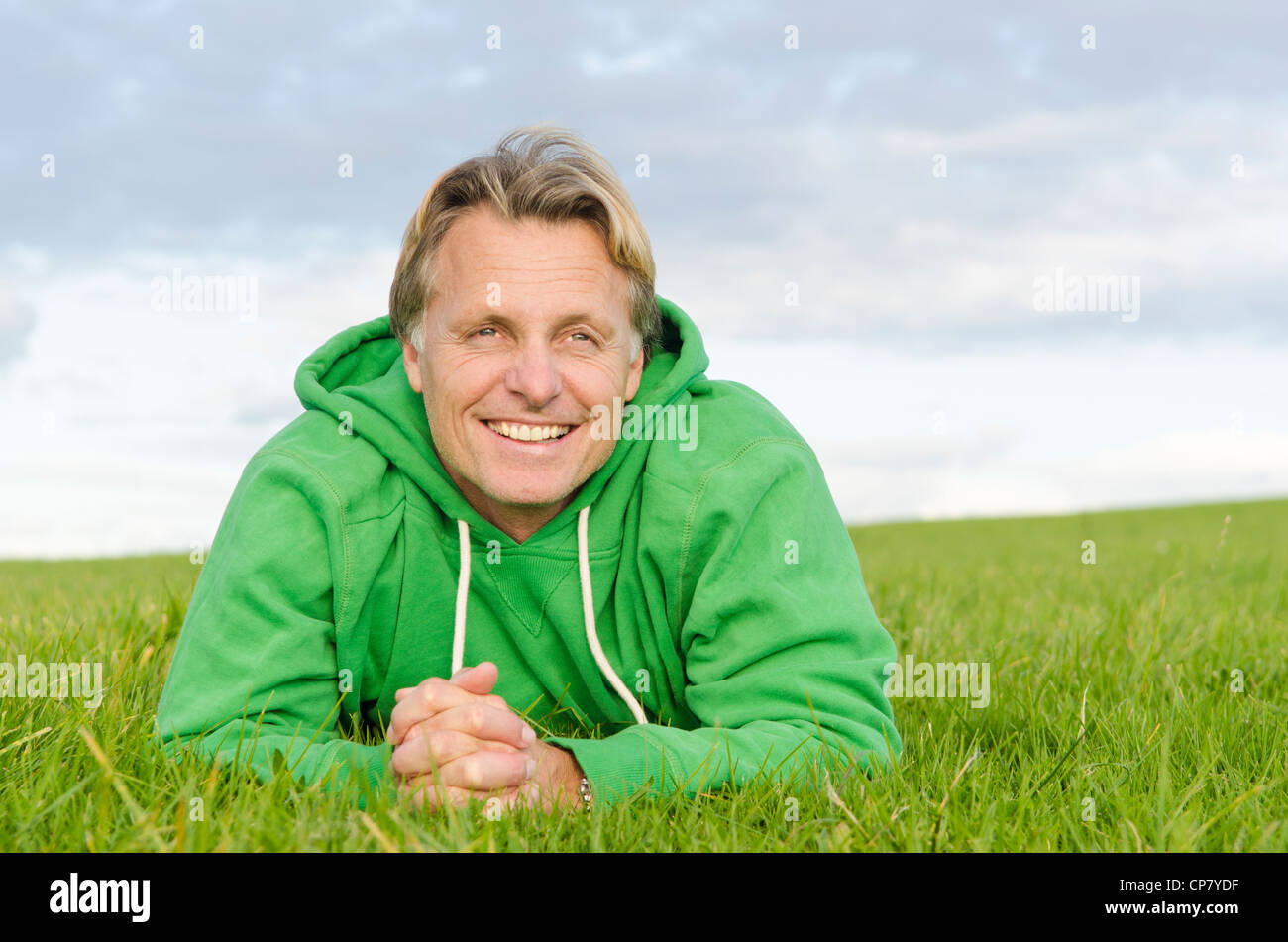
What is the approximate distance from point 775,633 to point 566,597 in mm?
799

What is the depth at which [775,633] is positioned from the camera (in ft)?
11.2

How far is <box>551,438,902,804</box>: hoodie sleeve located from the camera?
3090 millimetres

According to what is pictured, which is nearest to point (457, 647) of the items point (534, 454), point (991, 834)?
point (534, 454)

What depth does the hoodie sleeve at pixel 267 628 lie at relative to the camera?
3.30m

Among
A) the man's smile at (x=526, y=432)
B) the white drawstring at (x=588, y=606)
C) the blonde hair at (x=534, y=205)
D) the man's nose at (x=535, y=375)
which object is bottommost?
the white drawstring at (x=588, y=606)

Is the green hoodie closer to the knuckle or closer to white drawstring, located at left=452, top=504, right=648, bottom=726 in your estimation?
white drawstring, located at left=452, top=504, right=648, bottom=726

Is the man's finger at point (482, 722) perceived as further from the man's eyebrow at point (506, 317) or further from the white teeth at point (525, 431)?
the man's eyebrow at point (506, 317)

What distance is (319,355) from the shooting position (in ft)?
Answer: 13.5

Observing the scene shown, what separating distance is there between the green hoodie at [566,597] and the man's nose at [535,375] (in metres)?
0.41

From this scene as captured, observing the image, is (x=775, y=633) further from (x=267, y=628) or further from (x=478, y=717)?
(x=267, y=628)

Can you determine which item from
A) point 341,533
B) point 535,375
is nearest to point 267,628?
point 341,533

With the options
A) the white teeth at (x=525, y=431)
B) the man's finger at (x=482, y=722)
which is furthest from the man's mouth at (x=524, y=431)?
the man's finger at (x=482, y=722)

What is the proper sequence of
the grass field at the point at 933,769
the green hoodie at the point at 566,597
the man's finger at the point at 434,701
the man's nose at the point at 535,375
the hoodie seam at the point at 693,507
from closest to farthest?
1. the grass field at the point at 933,769
2. the man's finger at the point at 434,701
3. the green hoodie at the point at 566,597
4. the man's nose at the point at 535,375
5. the hoodie seam at the point at 693,507
